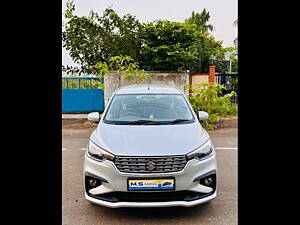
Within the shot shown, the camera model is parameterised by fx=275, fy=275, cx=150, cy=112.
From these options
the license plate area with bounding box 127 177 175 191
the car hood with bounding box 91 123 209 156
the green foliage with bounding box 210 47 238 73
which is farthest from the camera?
the green foliage with bounding box 210 47 238 73

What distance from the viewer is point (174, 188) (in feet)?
9.71

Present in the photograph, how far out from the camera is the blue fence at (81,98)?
1055 centimetres

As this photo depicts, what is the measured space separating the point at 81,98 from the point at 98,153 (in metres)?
7.78

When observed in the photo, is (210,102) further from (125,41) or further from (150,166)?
(150,166)

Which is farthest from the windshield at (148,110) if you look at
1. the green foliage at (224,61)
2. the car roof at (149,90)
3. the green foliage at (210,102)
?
the green foliage at (224,61)

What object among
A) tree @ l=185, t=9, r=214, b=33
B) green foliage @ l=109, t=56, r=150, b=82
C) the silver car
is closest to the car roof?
the silver car

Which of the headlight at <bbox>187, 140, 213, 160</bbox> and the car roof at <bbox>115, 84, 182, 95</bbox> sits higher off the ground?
the car roof at <bbox>115, 84, 182, 95</bbox>

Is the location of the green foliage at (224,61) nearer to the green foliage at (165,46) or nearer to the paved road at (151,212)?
the green foliage at (165,46)

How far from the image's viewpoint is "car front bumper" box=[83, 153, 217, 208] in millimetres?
2945

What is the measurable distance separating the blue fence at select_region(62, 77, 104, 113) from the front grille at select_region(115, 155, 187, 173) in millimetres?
7894

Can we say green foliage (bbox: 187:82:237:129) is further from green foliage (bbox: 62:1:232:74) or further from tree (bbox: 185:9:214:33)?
tree (bbox: 185:9:214:33)

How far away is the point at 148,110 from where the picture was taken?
164 inches

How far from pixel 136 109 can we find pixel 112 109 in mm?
380
